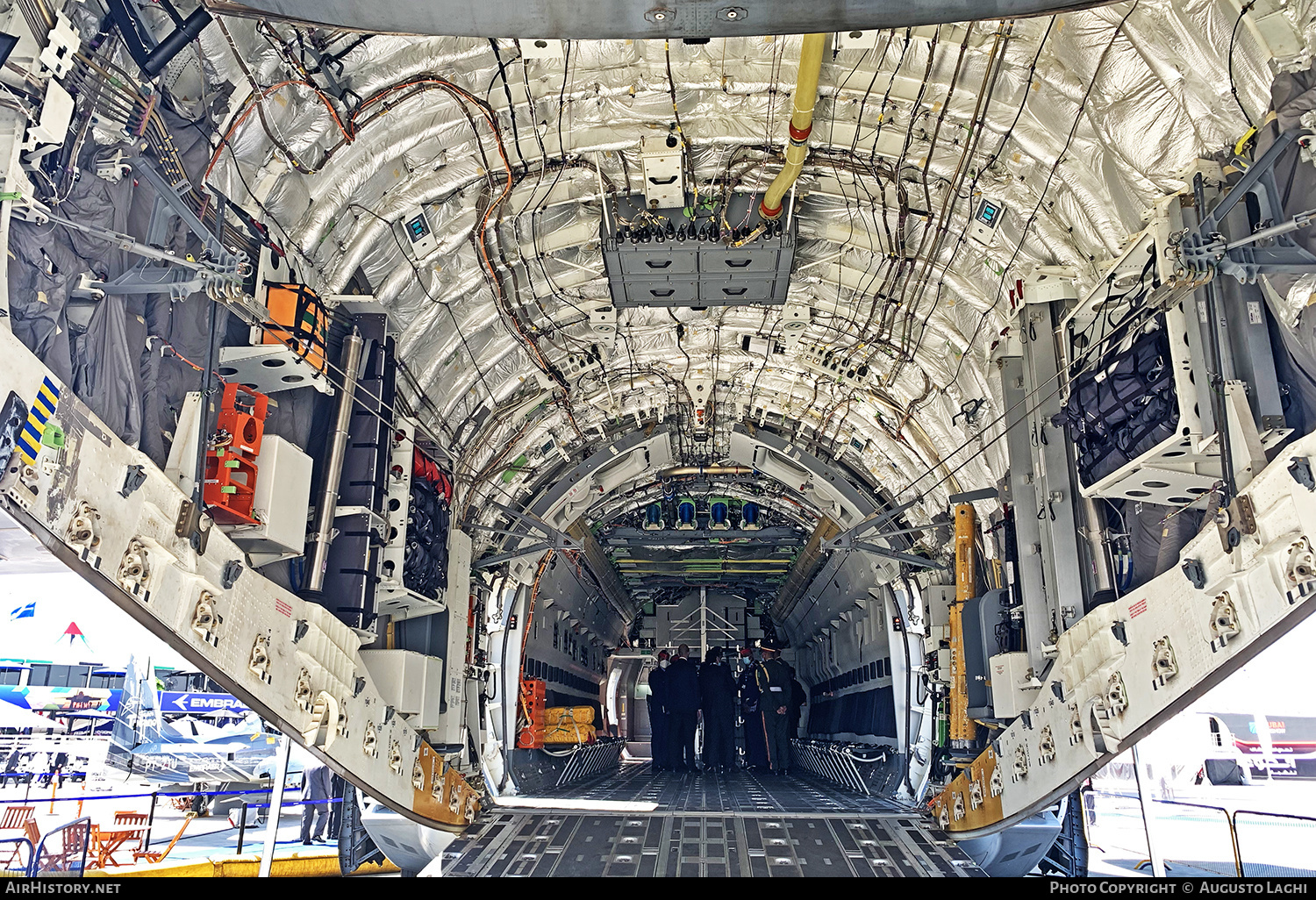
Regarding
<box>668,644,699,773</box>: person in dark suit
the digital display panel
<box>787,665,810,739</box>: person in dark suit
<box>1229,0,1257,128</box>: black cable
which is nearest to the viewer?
<box>1229,0,1257,128</box>: black cable

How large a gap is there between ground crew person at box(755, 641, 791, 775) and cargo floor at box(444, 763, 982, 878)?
36.5ft

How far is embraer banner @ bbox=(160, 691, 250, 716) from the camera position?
15789mm

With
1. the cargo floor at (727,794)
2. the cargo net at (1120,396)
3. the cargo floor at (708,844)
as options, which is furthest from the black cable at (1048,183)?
the cargo floor at (727,794)

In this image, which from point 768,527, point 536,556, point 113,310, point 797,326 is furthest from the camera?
point 768,527

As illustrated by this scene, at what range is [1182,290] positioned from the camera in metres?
4.65

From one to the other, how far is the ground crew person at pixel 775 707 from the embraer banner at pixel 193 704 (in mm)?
11908

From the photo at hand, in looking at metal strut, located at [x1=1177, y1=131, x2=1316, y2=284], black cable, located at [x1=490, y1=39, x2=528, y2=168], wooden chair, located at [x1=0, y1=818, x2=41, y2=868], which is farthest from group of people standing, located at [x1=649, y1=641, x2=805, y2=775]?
metal strut, located at [x1=1177, y1=131, x2=1316, y2=284]

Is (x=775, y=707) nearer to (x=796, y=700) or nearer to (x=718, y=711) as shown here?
(x=718, y=711)

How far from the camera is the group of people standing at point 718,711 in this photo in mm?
21156

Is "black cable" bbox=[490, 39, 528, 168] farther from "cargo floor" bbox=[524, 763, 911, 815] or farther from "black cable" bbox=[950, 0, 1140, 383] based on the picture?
"cargo floor" bbox=[524, 763, 911, 815]

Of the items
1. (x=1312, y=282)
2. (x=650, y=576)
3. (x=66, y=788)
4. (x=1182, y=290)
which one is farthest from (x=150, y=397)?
(x=650, y=576)

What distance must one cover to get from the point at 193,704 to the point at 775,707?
42.4 ft

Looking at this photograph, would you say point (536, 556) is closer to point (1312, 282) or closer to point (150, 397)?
point (150, 397)

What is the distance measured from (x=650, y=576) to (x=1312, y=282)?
17.7 metres
